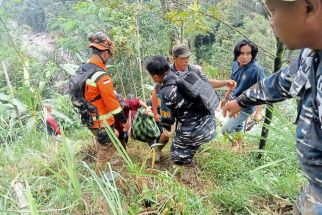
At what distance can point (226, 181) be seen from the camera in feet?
10.5

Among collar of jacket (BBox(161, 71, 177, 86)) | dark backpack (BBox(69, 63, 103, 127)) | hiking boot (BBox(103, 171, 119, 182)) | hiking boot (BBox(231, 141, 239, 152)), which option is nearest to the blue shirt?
hiking boot (BBox(231, 141, 239, 152))

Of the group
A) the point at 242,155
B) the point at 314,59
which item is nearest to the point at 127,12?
the point at 242,155

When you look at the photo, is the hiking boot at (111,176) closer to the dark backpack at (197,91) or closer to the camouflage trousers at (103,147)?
the camouflage trousers at (103,147)

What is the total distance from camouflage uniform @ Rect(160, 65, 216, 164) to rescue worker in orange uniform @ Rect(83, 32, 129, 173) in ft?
1.75

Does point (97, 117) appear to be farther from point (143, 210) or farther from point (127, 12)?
point (127, 12)

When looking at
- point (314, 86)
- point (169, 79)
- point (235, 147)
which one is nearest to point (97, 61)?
point (169, 79)

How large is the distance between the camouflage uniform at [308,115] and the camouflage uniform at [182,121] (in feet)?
5.28

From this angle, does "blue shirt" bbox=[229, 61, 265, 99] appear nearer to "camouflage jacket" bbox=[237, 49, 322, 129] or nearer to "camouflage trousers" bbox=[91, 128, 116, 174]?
"camouflage trousers" bbox=[91, 128, 116, 174]

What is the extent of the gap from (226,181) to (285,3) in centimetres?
237

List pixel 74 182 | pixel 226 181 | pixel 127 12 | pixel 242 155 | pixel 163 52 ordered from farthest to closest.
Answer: pixel 163 52 < pixel 127 12 < pixel 242 155 < pixel 226 181 < pixel 74 182

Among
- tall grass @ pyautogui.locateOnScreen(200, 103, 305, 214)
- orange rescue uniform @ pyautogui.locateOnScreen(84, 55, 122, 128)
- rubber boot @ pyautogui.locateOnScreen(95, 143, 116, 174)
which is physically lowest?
rubber boot @ pyautogui.locateOnScreen(95, 143, 116, 174)

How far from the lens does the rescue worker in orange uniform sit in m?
3.21

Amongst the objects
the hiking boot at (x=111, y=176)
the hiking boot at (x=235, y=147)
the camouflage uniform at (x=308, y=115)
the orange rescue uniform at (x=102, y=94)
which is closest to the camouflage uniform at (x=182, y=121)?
the orange rescue uniform at (x=102, y=94)

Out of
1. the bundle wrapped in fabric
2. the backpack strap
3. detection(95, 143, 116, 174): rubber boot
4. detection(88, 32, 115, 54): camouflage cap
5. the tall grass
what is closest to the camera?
the backpack strap
